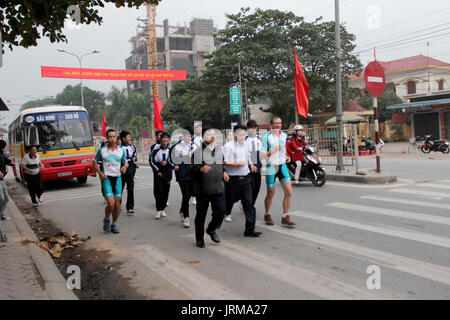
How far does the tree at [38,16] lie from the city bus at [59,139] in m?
7.16

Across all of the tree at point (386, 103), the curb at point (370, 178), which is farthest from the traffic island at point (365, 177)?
the tree at point (386, 103)

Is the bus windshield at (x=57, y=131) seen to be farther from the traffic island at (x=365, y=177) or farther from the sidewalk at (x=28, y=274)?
the traffic island at (x=365, y=177)

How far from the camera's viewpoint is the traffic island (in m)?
10.6

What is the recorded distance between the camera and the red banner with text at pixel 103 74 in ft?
78.7

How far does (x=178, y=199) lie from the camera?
33.3 ft

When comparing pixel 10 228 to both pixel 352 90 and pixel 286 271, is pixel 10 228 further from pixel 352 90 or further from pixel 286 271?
pixel 352 90

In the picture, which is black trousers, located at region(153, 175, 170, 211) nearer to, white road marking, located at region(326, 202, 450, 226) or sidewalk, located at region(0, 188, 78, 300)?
sidewalk, located at region(0, 188, 78, 300)

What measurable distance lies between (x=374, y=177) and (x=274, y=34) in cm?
2196

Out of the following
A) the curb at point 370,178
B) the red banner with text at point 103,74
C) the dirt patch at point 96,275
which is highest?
the red banner with text at point 103,74

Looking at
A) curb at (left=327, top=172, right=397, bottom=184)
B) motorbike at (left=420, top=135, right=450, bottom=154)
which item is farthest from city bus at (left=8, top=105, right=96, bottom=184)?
motorbike at (left=420, top=135, right=450, bottom=154)

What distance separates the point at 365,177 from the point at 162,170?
5.73m

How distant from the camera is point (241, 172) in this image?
602 cm

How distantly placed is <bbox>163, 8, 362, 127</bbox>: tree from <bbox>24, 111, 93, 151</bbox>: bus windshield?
1828 cm
